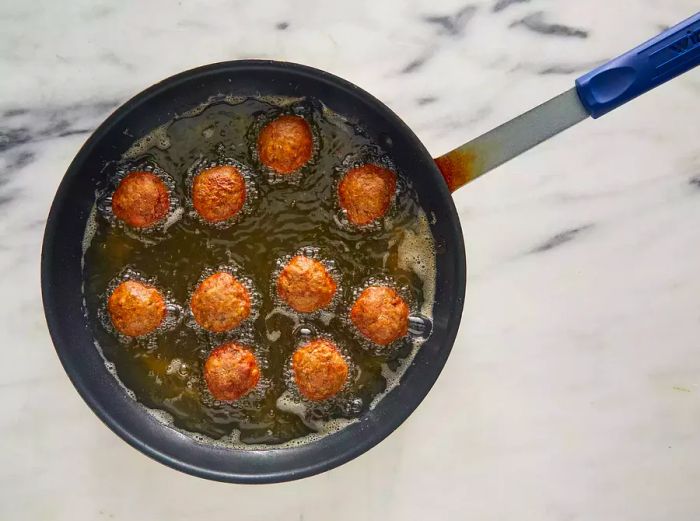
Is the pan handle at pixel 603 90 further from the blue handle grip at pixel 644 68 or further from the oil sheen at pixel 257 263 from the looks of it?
the oil sheen at pixel 257 263

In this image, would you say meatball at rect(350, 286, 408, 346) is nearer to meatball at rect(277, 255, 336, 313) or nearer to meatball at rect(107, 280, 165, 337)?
meatball at rect(277, 255, 336, 313)

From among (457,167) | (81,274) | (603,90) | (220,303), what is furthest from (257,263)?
(603,90)

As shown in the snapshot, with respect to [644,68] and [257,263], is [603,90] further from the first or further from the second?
[257,263]

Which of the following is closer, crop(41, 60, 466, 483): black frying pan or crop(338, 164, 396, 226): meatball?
crop(41, 60, 466, 483): black frying pan

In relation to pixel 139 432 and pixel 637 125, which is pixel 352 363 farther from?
pixel 637 125

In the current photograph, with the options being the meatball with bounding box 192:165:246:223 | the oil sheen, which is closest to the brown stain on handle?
the oil sheen
